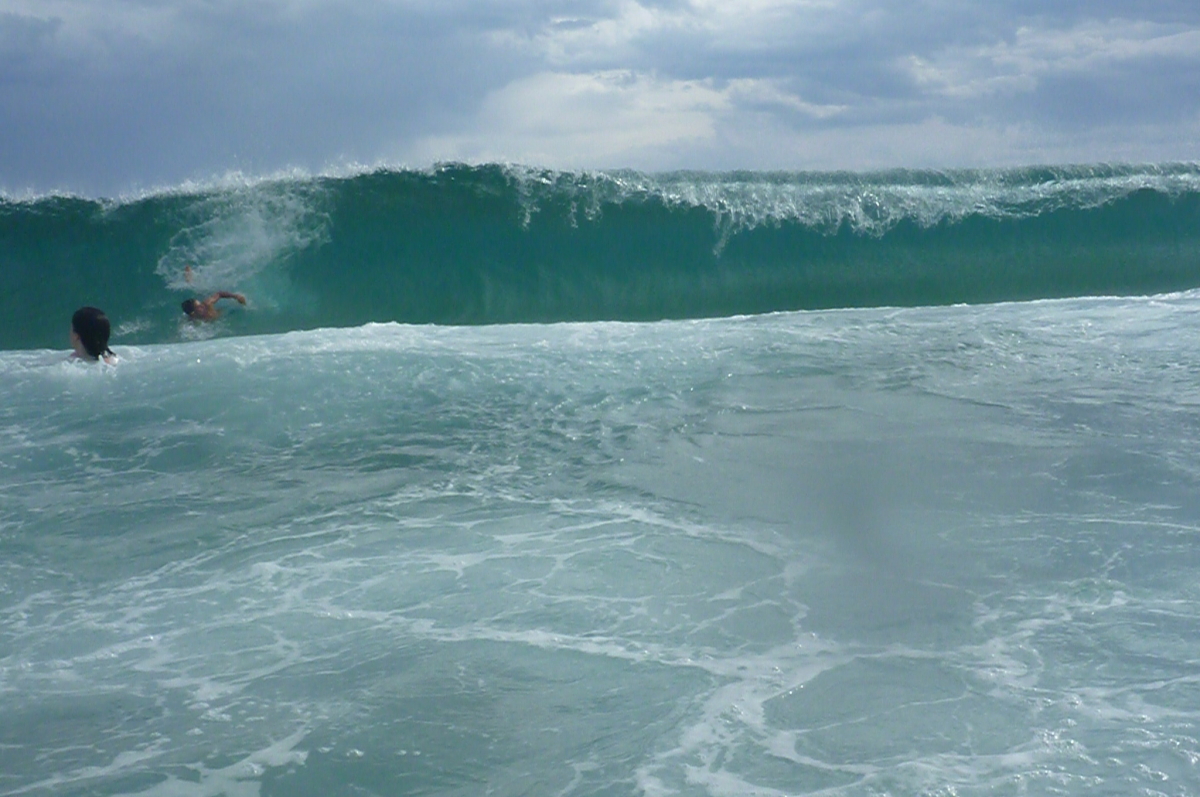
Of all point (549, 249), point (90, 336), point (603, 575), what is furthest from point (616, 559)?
point (549, 249)

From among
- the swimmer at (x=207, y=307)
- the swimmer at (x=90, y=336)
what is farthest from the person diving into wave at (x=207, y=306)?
the swimmer at (x=90, y=336)

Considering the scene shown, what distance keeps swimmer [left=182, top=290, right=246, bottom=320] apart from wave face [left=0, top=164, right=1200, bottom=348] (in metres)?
0.20

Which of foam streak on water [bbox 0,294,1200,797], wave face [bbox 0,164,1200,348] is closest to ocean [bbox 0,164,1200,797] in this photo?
foam streak on water [bbox 0,294,1200,797]

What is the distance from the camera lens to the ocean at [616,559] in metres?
3.61

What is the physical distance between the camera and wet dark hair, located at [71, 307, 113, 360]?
346 inches

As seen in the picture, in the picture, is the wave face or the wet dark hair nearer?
the wet dark hair

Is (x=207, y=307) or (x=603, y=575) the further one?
(x=207, y=307)

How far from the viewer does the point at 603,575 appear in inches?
197

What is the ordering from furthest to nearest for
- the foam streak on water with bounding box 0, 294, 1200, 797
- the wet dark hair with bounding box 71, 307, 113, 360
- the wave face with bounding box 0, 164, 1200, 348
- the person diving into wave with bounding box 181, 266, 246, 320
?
the wave face with bounding box 0, 164, 1200, 348, the person diving into wave with bounding box 181, 266, 246, 320, the wet dark hair with bounding box 71, 307, 113, 360, the foam streak on water with bounding box 0, 294, 1200, 797

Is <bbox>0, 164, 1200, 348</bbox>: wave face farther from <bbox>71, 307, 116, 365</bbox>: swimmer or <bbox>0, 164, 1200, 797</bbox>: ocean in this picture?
<bbox>71, 307, 116, 365</bbox>: swimmer

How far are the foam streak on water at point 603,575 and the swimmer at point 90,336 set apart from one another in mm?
167

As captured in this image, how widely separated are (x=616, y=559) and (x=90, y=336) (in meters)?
5.71

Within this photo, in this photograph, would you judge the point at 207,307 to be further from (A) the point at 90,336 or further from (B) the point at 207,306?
(A) the point at 90,336

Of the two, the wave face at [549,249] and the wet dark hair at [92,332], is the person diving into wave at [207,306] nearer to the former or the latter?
the wave face at [549,249]
